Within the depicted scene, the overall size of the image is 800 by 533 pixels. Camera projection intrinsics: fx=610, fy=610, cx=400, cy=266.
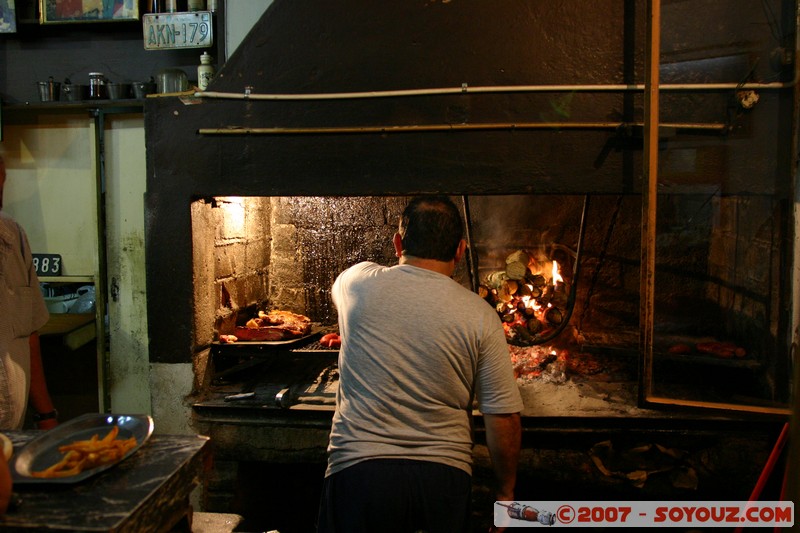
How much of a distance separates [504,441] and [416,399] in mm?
535

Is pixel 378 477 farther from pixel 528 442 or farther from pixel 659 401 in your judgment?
pixel 659 401

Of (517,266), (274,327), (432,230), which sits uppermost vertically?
(432,230)

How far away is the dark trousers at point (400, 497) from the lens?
283 cm

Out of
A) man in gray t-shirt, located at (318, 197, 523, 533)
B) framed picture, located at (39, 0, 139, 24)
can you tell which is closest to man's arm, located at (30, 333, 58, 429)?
man in gray t-shirt, located at (318, 197, 523, 533)

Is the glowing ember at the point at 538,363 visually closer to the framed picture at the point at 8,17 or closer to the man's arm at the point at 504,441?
the man's arm at the point at 504,441

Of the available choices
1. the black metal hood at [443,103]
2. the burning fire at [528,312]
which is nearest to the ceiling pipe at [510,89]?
the black metal hood at [443,103]

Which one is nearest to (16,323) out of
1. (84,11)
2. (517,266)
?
(84,11)

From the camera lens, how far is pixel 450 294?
2.98m

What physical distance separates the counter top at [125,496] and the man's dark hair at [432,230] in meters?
1.37

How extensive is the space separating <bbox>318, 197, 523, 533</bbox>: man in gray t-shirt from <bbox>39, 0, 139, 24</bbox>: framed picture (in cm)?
476

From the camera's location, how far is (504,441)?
3051 mm

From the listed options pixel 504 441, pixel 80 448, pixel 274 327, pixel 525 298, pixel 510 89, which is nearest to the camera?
pixel 80 448

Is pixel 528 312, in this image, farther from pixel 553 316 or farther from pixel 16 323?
pixel 16 323

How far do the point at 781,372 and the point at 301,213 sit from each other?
4.73 metres
